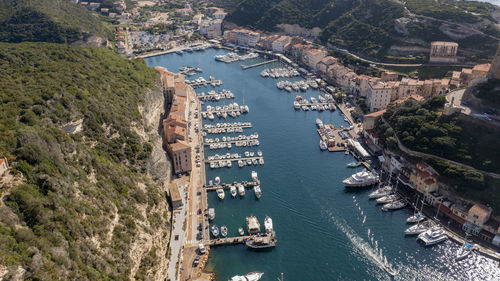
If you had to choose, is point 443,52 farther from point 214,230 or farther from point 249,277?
point 249,277

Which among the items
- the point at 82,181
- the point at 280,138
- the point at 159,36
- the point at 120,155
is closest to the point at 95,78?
the point at 120,155

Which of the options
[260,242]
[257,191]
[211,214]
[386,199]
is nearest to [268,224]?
[260,242]

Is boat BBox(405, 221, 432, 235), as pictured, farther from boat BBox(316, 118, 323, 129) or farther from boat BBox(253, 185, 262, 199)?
boat BBox(316, 118, 323, 129)

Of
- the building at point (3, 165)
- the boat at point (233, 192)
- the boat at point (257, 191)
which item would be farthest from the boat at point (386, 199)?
the building at point (3, 165)

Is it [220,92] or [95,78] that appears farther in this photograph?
[220,92]

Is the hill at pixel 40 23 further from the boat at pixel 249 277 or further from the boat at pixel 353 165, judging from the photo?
the boat at pixel 249 277

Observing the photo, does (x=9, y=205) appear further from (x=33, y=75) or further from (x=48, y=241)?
(x=33, y=75)
